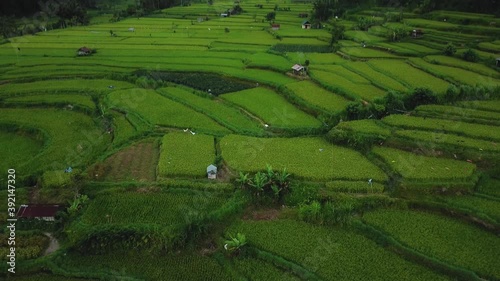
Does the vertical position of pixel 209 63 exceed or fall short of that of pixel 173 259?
it exceeds it

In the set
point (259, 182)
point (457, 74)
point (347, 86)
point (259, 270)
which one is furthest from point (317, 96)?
point (259, 270)

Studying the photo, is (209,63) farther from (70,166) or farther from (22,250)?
(22,250)

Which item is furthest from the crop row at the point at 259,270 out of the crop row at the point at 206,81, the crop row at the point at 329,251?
the crop row at the point at 206,81

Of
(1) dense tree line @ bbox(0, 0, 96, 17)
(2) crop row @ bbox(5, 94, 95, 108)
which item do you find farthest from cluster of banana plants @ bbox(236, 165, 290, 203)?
(1) dense tree line @ bbox(0, 0, 96, 17)

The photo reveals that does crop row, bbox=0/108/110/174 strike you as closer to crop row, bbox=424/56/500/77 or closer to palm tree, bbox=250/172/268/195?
palm tree, bbox=250/172/268/195

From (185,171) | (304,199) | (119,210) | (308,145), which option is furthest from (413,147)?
(119,210)

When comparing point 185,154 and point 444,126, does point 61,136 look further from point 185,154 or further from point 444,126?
point 444,126
